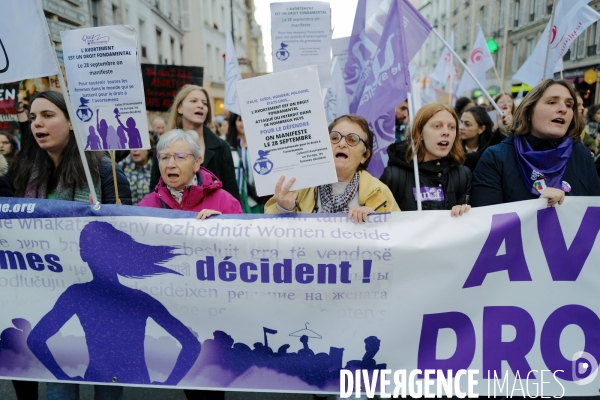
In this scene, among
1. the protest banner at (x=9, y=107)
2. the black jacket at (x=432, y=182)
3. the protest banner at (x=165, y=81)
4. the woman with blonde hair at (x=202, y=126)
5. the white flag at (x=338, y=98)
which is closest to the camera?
the black jacket at (x=432, y=182)

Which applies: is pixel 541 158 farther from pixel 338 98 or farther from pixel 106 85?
pixel 338 98

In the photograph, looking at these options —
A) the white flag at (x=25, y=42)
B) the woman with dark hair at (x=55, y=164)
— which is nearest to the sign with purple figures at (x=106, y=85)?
the woman with dark hair at (x=55, y=164)

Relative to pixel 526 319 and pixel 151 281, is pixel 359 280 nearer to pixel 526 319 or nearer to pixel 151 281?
pixel 526 319

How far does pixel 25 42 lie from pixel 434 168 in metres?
2.27

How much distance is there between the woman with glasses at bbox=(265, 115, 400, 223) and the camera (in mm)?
2340

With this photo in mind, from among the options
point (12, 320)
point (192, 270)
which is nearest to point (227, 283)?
point (192, 270)

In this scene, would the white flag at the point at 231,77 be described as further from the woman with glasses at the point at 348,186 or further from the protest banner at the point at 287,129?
the protest banner at the point at 287,129

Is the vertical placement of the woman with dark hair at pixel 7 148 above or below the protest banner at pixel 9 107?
below

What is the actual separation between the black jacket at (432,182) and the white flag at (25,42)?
1.94 metres

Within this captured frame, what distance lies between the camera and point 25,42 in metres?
2.08

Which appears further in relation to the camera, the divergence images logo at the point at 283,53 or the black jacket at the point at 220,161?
the divergence images logo at the point at 283,53

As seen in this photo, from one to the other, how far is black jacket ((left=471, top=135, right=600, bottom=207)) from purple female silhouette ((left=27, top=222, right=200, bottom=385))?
5.82ft

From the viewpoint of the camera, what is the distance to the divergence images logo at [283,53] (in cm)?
465

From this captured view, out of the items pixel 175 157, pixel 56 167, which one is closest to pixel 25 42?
pixel 56 167
